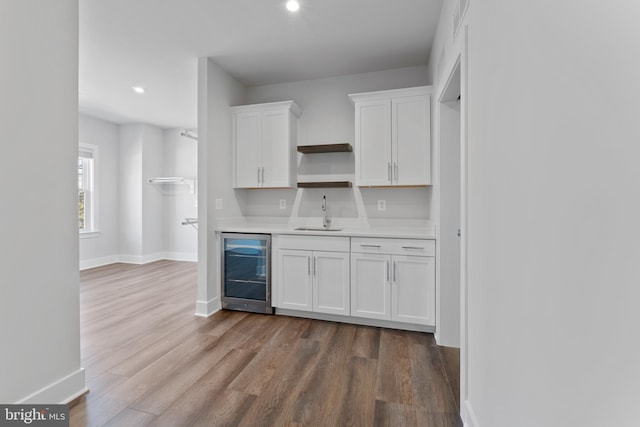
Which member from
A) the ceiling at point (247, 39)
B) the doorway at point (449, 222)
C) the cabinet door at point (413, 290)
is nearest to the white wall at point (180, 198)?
the ceiling at point (247, 39)

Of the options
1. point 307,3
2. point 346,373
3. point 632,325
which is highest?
point 307,3

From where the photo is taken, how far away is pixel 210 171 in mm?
3227

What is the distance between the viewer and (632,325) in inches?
21.0

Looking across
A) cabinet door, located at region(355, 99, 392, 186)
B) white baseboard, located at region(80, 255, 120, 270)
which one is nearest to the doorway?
cabinet door, located at region(355, 99, 392, 186)

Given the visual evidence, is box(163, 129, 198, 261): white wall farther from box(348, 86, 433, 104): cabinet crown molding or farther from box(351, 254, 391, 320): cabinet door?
box(351, 254, 391, 320): cabinet door

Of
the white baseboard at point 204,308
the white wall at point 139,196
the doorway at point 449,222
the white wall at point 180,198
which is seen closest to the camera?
the doorway at point 449,222

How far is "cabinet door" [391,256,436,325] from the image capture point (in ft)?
8.72

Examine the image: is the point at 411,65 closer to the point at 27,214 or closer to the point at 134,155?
the point at 27,214

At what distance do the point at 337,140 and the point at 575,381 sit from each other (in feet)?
10.6

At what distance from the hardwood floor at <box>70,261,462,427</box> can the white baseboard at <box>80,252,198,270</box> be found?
2.57 meters

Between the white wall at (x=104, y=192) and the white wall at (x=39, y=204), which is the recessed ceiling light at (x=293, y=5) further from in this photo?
the white wall at (x=104, y=192)

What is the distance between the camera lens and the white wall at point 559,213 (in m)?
0.55

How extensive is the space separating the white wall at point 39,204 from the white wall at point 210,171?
1.39 metres

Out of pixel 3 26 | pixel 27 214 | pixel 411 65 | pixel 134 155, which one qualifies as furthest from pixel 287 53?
pixel 134 155
